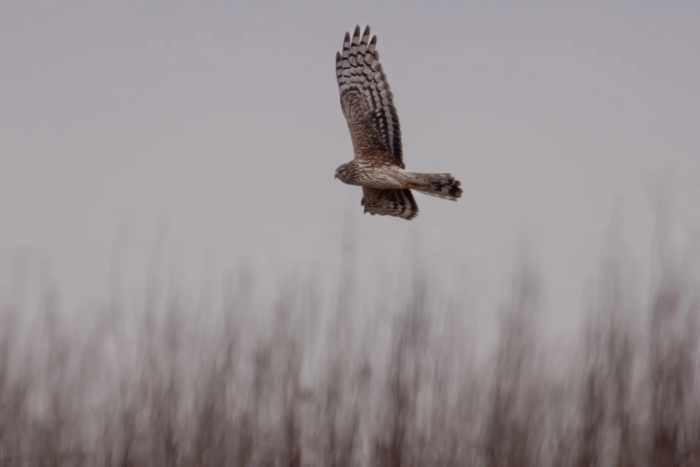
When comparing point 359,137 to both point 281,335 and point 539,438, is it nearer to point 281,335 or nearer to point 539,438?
point 281,335

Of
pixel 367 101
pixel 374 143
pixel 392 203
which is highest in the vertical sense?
pixel 367 101

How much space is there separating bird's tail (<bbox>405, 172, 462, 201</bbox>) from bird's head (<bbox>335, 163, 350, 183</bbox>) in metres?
0.57

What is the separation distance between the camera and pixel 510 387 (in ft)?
21.2

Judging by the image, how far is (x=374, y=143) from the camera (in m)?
8.48

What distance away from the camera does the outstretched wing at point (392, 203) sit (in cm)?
830

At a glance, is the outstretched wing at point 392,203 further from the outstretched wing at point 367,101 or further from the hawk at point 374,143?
the outstretched wing at point 367,101

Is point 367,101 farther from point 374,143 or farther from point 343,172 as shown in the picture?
point 343,172

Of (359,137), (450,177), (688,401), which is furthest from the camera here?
(359,137)

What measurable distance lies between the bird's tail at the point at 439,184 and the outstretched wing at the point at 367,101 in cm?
43

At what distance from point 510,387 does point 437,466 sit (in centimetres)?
67

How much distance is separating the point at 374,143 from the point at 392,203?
1.76 feet

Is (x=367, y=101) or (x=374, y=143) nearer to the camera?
(x=374, y=143)

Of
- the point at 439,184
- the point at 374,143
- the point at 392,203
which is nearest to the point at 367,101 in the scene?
the point at 374,143

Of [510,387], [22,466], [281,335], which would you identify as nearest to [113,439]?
[22,466]
